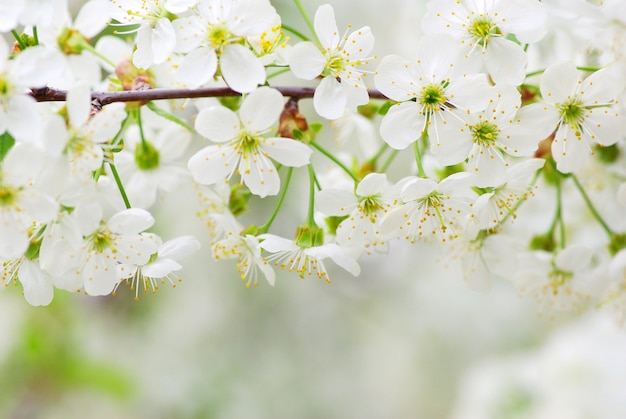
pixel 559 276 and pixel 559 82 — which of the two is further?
pixel 559 276

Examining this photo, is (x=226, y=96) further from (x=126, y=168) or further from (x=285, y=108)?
(x=126, y=168)

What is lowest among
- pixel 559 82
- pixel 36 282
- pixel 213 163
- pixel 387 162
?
pixel 36 282

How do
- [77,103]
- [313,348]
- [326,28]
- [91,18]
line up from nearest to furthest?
[77,103], [326,28], [91,18], [313,348]

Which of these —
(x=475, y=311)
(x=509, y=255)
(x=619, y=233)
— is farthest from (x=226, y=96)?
(x=475, y=311)

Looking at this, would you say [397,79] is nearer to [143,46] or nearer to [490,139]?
[490,139]

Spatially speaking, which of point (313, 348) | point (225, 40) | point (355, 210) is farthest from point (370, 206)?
point (313, 348)

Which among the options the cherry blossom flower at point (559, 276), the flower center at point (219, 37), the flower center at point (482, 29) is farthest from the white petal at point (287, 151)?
the cherry blossom flower at point (559, 276)

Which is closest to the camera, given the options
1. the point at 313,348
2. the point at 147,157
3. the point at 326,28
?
the point at 326,28

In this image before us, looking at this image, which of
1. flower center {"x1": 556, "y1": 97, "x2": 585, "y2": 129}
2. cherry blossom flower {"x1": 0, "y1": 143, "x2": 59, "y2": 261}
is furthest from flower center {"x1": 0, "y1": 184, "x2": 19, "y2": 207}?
flower center {"x1": 556, "y1": 97, "x2": 585, "y2": 129}
